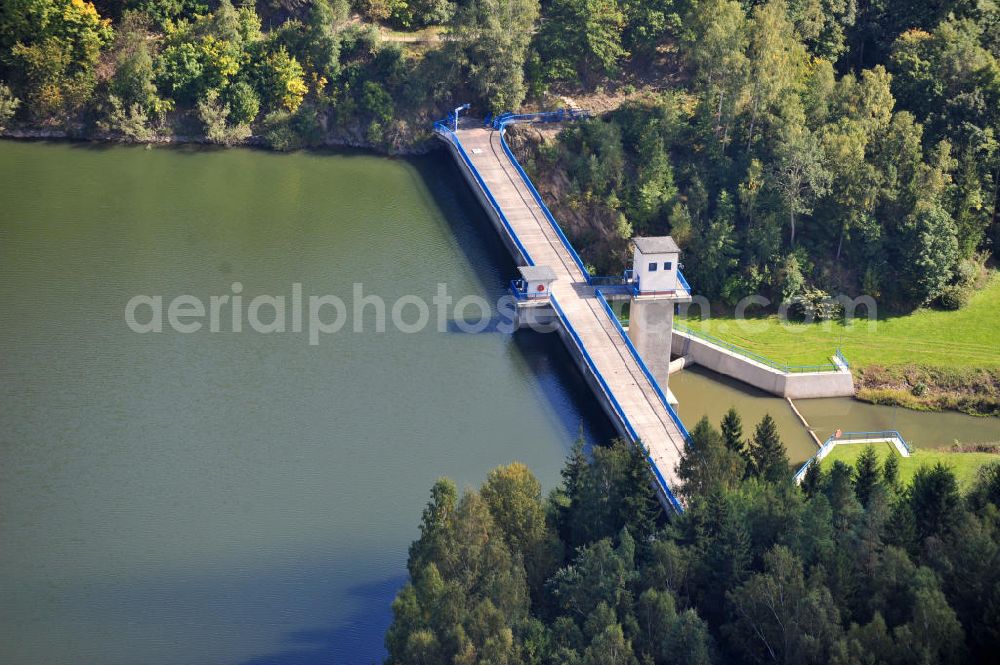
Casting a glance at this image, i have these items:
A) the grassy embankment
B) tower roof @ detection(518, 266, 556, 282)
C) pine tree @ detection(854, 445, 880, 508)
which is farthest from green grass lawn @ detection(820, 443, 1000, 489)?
tower roof @ detection(518, 266, 556, 282)

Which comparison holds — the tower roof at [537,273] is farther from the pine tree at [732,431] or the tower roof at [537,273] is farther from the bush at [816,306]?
the pine tree at [732,431]

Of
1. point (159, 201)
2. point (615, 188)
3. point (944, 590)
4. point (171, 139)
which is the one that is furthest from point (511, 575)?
point (171, 139)

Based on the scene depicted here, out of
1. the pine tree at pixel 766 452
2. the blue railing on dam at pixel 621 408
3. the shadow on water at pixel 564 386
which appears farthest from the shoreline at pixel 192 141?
the pine tree at pixel 766 452

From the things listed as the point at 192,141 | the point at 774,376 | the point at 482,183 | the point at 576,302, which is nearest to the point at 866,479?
the point at 774,376

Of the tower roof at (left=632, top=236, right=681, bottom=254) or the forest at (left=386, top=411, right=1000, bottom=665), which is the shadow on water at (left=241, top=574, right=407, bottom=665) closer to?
the forest at (left=386, top=411, right=1000, bottom=665)

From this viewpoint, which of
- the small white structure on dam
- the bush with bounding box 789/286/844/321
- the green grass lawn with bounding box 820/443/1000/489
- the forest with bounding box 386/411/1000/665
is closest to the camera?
the forest with bounding box 386/411/1000/665

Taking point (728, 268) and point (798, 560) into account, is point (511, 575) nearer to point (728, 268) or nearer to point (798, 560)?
point (798, 560)

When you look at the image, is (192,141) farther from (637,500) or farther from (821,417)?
(637,500)
